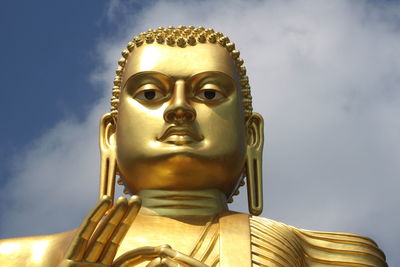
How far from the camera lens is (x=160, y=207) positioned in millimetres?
7254

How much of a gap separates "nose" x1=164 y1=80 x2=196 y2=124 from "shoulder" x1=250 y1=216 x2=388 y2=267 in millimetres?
827

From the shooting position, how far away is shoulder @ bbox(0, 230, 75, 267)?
22.5ft

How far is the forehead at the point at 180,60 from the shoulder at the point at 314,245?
1152 mm

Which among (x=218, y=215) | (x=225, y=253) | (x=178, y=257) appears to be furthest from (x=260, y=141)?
(x=178, y=257)

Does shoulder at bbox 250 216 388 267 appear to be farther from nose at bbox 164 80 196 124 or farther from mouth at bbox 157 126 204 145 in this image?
nose at bbox 164 80 196 124

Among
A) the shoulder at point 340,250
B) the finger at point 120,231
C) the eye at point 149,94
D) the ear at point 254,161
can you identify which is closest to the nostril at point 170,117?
the eye at point 149,94

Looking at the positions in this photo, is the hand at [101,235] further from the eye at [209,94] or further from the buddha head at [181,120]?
the eye at [209,94]

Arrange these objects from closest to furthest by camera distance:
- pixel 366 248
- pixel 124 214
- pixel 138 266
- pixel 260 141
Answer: pixel 124 214 → pixel 138 266 → pixel 366 248 → pixel 260 141

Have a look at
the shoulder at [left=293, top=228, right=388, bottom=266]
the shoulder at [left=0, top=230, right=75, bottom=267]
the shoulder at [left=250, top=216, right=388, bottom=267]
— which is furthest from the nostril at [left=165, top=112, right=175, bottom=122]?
the shoulder at [left=293, top=228, right=388, bottom=266]

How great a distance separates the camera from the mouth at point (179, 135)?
725 cm

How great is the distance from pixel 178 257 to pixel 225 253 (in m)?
0.65

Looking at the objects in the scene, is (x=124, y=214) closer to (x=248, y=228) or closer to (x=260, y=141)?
(x=248, y=228)

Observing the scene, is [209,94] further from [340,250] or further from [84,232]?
[84,232]

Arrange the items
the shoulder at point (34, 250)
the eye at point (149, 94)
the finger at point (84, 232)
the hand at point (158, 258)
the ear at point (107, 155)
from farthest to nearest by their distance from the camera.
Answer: the ear at point (107, 155), the eye at point (149, 94), the shoulder at point (34, 250), the hand at point (158, 258), the finger at point (84, 232)
